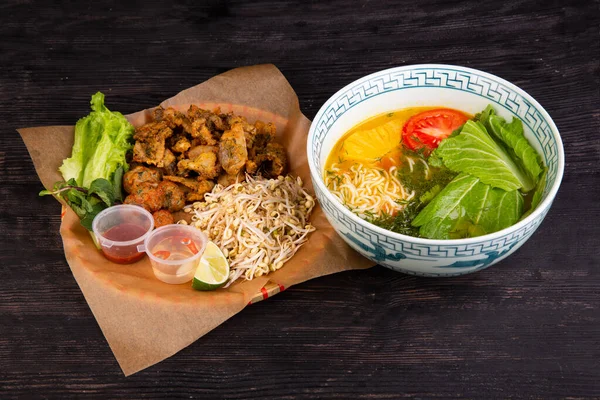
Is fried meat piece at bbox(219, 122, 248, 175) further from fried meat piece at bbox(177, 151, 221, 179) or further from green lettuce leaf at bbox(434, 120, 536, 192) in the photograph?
green lettuce leaf at bbox(434, 120, 536, 192)

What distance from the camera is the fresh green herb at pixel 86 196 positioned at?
488 cm

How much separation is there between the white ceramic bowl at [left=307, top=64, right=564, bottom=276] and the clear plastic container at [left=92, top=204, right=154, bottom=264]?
116cm

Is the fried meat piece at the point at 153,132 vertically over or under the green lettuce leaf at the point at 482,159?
under

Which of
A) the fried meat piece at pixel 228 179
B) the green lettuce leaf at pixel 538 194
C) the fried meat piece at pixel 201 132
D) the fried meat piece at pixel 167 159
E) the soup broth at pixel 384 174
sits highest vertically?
the green lettuce leaf at pixel 538 194

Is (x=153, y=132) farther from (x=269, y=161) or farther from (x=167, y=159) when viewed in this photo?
(x=269, y=161)

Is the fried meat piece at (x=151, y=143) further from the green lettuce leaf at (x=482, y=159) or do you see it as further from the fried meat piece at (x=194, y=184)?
the green lettuce leaf at (x=482, y=159)

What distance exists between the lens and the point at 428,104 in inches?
195

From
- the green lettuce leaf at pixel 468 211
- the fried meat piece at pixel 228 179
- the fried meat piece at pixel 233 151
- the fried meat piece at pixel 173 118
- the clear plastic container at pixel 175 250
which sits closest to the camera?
the green lettuce leaf at pixel 468 211

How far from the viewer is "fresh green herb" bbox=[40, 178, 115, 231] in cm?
488

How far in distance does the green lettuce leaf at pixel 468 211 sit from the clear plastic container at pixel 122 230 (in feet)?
5.45

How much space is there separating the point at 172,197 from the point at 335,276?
45.8 inches

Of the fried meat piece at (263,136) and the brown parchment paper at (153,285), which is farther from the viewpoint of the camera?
the fried meat piece at (263,136)

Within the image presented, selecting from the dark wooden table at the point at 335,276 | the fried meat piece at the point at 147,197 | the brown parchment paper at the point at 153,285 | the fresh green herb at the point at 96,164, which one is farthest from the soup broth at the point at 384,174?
the fresh green herb at the point at 96,164

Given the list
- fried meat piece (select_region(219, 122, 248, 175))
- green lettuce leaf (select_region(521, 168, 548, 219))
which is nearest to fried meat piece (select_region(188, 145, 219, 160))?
fried meat piece (select_region(219, 122, 248, 175))
